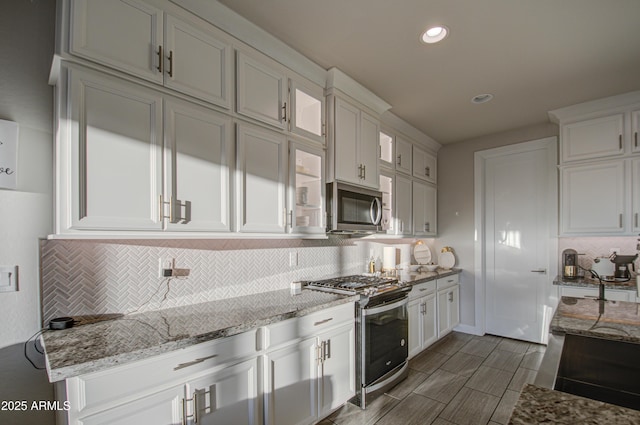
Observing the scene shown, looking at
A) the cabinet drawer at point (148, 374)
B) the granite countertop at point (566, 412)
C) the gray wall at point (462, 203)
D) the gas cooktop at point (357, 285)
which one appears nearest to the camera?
the granite countertop at point (566, 412)

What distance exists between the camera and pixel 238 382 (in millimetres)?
1622

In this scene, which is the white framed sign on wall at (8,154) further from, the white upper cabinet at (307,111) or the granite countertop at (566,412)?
the granite countertop at (566,412)

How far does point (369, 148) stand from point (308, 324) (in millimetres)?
1748

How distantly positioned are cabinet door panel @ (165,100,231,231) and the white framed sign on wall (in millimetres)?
677

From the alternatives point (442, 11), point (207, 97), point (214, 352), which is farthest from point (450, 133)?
point (214, 352)

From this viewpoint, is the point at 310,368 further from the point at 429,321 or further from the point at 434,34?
the point at 434,34

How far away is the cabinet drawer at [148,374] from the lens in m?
1.16

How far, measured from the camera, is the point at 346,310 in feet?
7.54

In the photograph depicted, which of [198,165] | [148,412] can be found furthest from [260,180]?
[148,412]

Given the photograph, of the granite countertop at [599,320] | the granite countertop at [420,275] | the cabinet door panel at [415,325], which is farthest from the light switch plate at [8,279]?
the cabinet door panel at [415,325]

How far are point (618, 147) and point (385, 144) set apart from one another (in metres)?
2.19

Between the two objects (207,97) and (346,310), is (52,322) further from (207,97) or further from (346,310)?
(346,310)

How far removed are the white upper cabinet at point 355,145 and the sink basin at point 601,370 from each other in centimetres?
182

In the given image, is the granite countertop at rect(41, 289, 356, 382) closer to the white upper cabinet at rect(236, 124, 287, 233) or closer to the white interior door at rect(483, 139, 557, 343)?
the white upper cabinet at rect(236, 124, 287, 233)
